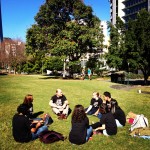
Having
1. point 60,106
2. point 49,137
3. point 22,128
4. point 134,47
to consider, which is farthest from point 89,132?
point 134,47

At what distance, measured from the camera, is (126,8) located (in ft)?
369

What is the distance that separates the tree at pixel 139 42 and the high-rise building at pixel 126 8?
228ft

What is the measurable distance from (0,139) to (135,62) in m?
25.5

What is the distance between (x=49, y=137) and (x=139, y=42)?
1027 inches

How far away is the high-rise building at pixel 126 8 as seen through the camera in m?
104

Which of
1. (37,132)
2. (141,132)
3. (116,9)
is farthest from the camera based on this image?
(116,9)

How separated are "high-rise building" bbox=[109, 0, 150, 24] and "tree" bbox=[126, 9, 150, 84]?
6953 centimetres

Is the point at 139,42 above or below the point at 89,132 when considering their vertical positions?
above

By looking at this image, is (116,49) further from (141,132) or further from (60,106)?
(141,132)

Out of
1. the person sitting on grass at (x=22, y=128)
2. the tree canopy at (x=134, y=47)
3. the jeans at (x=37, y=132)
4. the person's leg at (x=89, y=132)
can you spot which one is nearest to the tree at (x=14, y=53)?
the tree canopy at (x=134, y=47)

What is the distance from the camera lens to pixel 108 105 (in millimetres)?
12945

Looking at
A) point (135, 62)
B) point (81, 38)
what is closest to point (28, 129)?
point (135, 62)

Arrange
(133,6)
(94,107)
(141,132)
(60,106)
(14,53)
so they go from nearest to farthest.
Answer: (141,132) < (60,106) < (94,107) < (14,53) < (133,6)

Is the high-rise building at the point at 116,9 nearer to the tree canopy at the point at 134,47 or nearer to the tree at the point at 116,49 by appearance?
the tree at the point at 116,49
